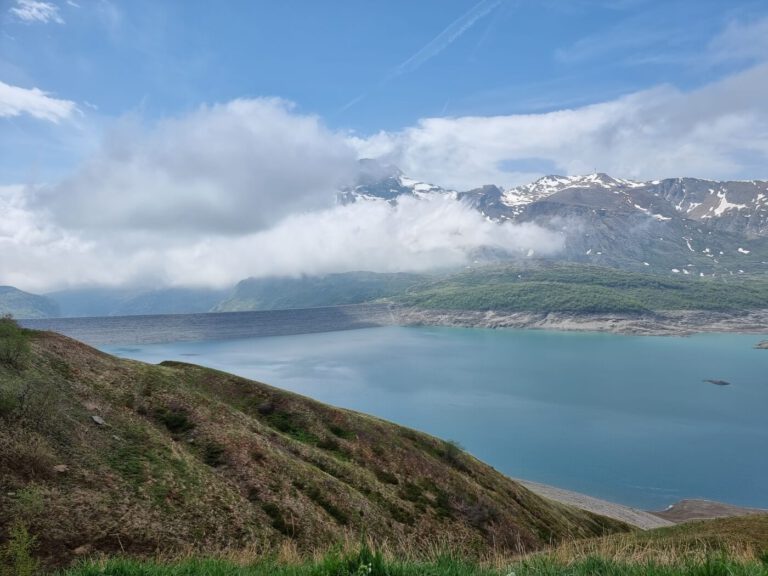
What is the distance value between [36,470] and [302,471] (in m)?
16.1

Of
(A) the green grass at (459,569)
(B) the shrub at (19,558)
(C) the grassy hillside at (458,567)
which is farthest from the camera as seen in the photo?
(B) the shrub at (19,558)

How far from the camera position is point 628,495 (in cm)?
8569

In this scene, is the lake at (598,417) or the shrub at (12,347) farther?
the lake at (598,417)

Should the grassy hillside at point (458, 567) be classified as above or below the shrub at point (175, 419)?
above

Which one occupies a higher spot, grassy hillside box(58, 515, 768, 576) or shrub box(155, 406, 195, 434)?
grassy hillside box(58, 515, 768, 576)

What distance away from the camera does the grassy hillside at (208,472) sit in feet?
65.1

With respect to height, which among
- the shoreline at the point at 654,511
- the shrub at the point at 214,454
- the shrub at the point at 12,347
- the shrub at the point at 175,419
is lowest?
the shoreline at the point at 654,511

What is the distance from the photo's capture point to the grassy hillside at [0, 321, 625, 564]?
19.8 meters

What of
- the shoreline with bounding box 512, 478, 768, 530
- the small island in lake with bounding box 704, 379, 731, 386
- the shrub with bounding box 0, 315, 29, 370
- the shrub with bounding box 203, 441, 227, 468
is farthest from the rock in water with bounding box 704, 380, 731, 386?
the shrub with bounding box 0, 315, 29, 370

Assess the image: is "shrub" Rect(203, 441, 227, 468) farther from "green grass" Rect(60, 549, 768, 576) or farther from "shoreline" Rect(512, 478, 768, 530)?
"shoreline" Rect(512, 478, 768, 530)

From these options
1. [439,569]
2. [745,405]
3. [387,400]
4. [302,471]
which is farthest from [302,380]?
[439,569]

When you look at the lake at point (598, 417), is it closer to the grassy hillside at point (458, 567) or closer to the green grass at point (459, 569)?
the grassy hillside at point (458, 567)

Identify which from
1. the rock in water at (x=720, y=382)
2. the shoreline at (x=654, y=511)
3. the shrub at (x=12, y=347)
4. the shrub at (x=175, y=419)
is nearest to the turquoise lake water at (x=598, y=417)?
the shoreline at (x=654, y=511)

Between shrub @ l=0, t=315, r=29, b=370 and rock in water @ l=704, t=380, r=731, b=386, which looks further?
rock in water @ l=704, t=380, r=731, b=386
